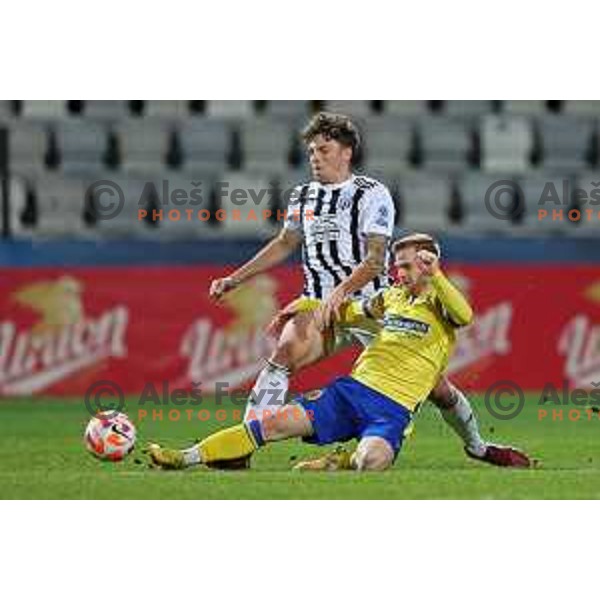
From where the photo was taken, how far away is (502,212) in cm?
1225

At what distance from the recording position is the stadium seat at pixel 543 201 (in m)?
12.0

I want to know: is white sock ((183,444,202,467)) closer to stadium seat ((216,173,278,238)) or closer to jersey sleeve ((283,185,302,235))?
jersey sleeve ((283,185,302,235))

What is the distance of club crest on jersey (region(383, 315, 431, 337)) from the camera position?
291 inches

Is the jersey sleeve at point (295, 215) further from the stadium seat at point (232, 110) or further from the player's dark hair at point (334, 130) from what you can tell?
the stadium seat at point (232, 110)

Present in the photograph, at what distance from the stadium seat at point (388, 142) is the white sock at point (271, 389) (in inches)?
211

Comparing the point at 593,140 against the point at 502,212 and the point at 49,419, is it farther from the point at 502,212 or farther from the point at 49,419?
the point at 49,419

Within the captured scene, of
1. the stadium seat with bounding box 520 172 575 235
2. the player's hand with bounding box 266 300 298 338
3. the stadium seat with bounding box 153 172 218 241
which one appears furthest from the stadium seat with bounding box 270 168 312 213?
the player's hand with bounding box 266 300 298 338

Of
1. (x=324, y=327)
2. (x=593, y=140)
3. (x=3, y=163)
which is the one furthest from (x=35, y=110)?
(x=324, y=327)

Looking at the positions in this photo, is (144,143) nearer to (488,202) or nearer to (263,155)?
(263,155)

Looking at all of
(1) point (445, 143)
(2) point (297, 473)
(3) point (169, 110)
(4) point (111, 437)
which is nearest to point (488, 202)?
(1) point (445, 143)

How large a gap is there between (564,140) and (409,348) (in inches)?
236

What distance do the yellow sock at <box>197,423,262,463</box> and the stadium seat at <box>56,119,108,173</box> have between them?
5396 millimetres

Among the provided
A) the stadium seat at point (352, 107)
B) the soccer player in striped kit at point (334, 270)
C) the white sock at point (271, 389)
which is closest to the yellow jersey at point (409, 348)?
the soccer player in striped kit at point (334, 270)

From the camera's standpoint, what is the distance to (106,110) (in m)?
12.9
